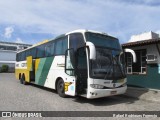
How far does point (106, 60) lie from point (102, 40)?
109cm

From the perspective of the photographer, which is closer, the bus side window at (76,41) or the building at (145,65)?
the bus side window at (76,41)

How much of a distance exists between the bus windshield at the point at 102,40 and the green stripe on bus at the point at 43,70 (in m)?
3.81

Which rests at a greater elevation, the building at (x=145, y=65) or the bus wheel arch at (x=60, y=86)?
the building at (x=145, y=65)

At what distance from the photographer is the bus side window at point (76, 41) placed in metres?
10.2

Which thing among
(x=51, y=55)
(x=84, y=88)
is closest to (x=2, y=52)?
(x=51, y=55)

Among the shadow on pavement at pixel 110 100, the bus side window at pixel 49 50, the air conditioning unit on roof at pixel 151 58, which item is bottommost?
the shadow on pavement at pixel 110 100

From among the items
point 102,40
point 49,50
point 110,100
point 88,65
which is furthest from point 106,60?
point 49,50

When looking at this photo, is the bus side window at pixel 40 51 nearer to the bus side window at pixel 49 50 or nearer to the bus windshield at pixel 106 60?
the bus side window at pixel 49 50

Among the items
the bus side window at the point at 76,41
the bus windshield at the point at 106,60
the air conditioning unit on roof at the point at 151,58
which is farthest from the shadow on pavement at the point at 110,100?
the air conditioning unit on roof at the point at 151,58

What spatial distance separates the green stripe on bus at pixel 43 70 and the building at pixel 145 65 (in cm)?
567

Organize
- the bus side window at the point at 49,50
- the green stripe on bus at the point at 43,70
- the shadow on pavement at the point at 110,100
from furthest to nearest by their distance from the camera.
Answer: the green stripe on bus at the point at 43,70
the bus side window at the point at 49,50
the shadow on pavement at the point at 110,100

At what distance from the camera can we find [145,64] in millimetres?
15070

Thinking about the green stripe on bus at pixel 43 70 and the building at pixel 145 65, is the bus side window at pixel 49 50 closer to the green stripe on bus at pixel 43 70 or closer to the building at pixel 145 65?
the green stripe on bus at pixel 43 70

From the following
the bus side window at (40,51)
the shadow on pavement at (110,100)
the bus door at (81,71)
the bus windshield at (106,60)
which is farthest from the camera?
the bus side window at (40,51)
